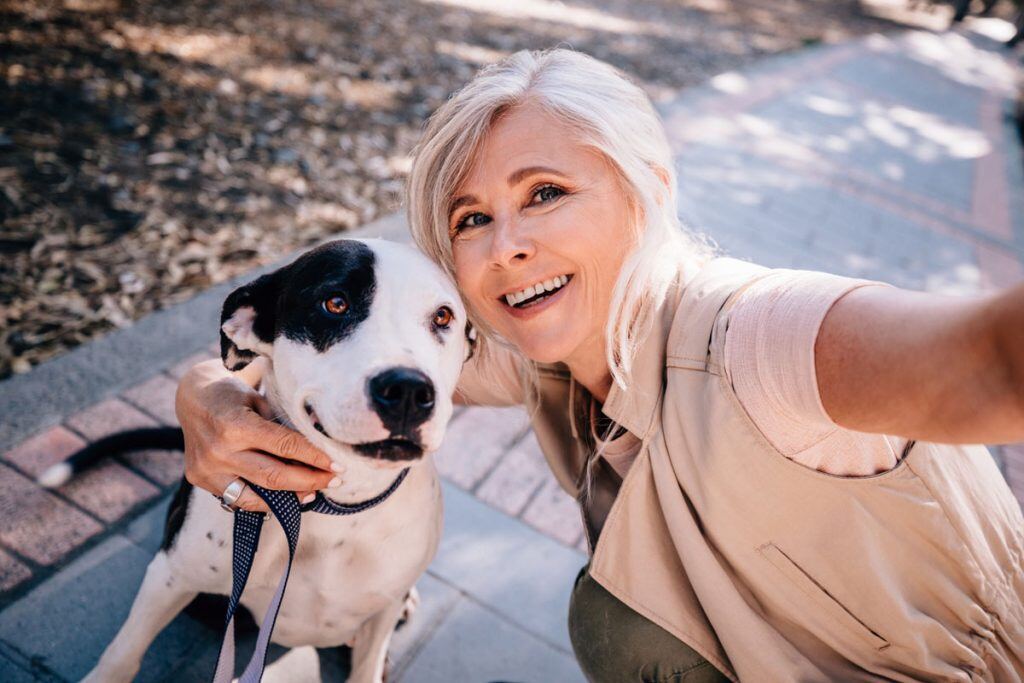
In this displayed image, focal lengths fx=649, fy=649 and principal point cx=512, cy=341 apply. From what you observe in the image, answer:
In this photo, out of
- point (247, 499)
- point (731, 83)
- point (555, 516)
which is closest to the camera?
point (247, 499)

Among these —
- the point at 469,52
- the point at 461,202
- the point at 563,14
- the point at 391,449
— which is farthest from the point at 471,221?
the point at 563,14

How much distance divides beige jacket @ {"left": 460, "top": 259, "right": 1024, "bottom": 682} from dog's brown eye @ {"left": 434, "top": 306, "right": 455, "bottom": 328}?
54cm

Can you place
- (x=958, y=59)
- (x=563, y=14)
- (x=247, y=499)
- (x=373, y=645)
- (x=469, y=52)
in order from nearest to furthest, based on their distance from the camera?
(x=247, y=499) → (x=373, y=645) → (x=469, y=52) → (x=563, y=14) → (x=958, y=59)

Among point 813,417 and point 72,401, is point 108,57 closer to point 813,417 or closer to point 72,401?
point 72,401

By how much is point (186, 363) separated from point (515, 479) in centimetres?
180

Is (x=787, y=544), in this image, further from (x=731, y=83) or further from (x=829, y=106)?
(x=829, y=106)

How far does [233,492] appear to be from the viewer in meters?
1.75

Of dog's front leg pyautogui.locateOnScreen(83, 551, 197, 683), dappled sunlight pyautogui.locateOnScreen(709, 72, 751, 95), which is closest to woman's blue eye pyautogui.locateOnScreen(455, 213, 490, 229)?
dog's front leg pyautogui.locateOnScreen(83, 551, 197, 683)

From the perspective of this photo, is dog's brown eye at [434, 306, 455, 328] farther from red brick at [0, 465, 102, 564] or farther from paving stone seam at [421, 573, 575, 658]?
red brick at [0, 465, 102, 564]

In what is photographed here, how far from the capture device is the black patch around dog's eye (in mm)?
1730

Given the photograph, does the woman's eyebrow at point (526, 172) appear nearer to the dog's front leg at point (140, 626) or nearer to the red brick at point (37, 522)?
the dog's front leg at point (140, 626)

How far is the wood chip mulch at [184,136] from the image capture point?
388cm

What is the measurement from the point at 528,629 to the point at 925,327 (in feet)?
6.37

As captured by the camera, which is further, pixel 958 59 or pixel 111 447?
pixel 958 59
